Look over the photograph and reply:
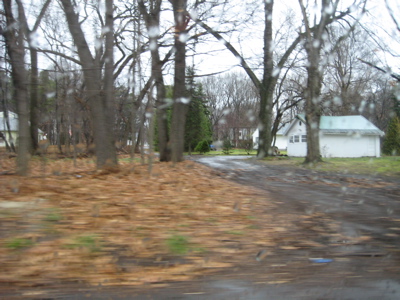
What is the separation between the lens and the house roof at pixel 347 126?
35.0 metres

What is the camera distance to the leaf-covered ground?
13.0 ft

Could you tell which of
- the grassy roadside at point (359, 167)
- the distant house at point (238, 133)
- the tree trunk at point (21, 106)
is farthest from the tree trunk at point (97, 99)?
the distant house at point (238, 133)

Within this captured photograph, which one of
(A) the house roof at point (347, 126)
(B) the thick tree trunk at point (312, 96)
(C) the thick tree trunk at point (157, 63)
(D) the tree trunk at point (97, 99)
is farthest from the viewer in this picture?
(A) the house roof at point (347, 126)

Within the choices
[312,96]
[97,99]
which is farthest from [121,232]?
[312,96]

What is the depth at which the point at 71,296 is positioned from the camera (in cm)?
337

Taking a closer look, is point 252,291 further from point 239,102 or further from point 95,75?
point 239,102

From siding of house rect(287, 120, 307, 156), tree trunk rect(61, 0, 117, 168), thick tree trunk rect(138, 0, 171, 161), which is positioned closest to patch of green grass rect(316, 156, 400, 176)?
thick tree trunk rect(138, 0, 171, 161)

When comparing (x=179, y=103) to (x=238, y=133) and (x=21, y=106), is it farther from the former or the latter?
(x=238, y=133)

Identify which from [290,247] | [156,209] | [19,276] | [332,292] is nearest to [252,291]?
[332,292]

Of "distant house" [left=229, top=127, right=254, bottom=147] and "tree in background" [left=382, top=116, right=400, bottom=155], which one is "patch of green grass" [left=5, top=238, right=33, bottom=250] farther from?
"distant house" [left=229, top=127, right=254, bottom=147]

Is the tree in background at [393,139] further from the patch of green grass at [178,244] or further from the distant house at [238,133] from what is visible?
the patch of green grass at [178,244]

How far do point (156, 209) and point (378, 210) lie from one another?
4.65m

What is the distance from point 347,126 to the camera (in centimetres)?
3612

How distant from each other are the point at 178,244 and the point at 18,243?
79.1 inches
